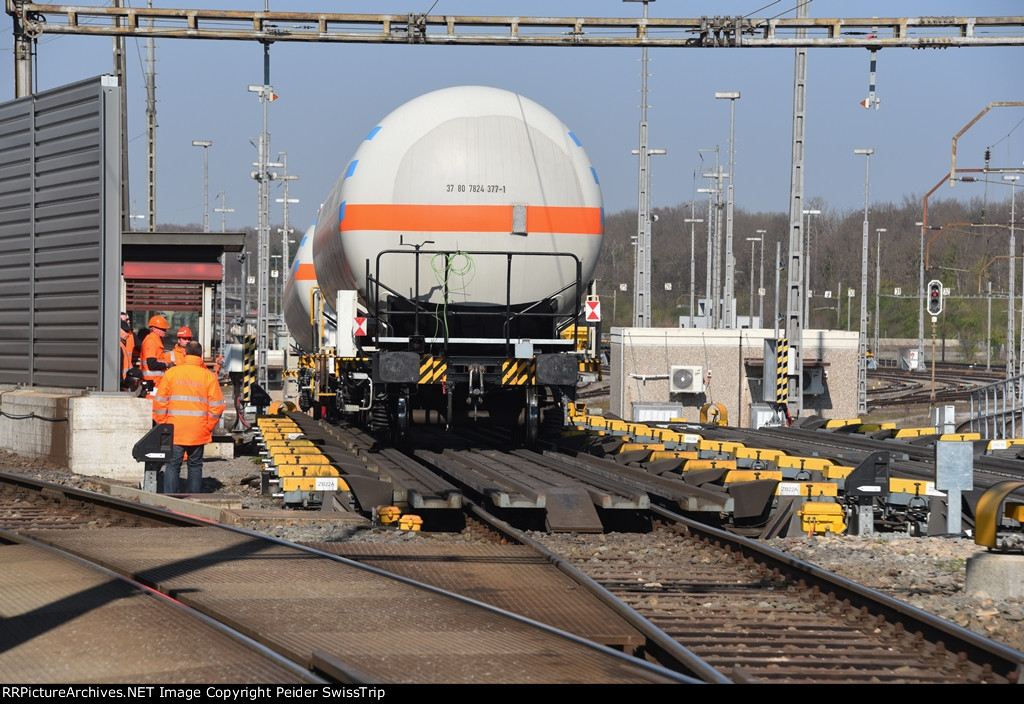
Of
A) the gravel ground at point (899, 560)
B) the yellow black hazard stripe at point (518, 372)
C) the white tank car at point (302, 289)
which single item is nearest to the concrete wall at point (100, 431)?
the gravel ground at point (899, 560)

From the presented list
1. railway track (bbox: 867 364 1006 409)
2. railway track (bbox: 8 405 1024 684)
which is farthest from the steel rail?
railway track (bbox: 867 364 1006 409)

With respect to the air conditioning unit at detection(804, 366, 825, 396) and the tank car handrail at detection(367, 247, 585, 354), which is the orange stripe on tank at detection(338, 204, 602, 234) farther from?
the air conditioning unit at detection(804, 366, 825, 396)

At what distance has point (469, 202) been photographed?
12.7 meters

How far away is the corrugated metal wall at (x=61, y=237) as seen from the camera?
15.1 meters

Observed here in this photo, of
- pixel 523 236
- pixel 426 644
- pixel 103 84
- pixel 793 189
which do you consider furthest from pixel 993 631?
pixel 793 189

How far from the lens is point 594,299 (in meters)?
14.0

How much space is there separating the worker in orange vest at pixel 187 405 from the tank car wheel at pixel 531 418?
137 inches

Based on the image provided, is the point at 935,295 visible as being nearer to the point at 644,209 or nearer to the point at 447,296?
the point at 644,209

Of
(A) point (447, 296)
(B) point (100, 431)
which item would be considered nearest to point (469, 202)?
(A) point (447, 296)

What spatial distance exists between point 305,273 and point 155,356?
4.50m

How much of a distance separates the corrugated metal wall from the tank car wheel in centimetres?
529

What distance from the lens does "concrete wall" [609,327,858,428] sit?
3431 centimetres

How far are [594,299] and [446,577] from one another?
276 inches

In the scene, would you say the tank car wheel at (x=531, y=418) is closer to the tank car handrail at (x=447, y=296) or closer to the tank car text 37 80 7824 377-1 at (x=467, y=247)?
the tank car text 37 80 7824 377-1 at (x=467, y=247)
